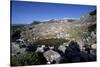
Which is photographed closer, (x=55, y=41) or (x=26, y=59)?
(x=26, y=59)

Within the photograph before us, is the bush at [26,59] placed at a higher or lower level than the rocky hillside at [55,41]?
lower

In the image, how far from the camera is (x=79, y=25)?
118 inches

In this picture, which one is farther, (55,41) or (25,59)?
(55,41)

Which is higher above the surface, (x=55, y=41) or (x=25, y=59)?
(x=55, y=41)

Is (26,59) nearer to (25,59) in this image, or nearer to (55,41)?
(25,59)

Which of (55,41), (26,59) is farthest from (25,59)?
(55,41)

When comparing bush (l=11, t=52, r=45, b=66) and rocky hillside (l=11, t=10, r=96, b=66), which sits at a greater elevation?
rocky hillside (l=11, t=10, r=96, b=66)

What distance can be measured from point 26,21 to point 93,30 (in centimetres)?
101

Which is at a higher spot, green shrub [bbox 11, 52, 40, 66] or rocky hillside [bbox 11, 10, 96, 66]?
rocky hillside [bbox 11, 10, 96, 66]

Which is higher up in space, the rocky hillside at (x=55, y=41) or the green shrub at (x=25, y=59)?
the rocky hillside at (x=55, y=41)

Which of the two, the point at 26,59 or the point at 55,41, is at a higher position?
the point at 55,41
